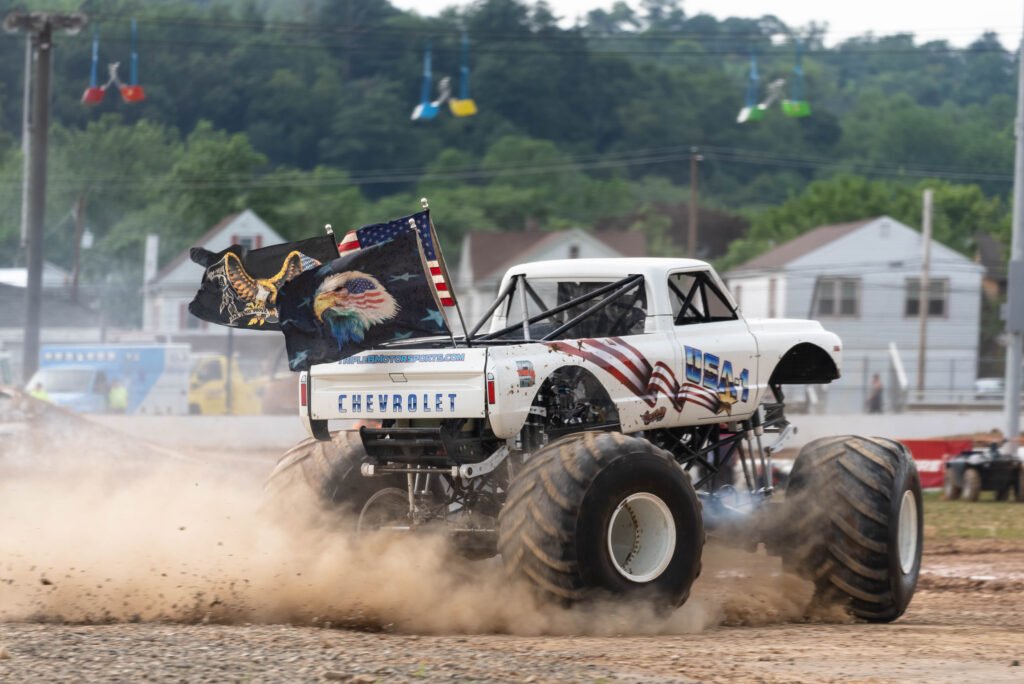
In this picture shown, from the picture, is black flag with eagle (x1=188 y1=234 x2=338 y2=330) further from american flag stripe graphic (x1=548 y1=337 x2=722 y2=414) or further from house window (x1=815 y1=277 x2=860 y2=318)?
house window (x1=815 y1=277 x2=860 y2=318)

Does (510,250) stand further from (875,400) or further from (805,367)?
(805,367)

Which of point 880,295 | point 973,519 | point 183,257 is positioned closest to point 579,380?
point 973,519

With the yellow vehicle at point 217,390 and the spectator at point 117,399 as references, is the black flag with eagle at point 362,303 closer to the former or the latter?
the spectator at point 117,399

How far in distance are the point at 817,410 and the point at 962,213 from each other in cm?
6180

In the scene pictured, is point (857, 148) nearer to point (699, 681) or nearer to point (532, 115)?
point (532, 115)

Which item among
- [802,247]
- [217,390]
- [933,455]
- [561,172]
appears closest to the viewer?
[933,455]

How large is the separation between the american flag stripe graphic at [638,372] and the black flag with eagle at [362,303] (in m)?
1.01

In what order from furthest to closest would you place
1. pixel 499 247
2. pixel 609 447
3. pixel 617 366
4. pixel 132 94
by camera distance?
pixel 499 247 < pixel 132 94 < pixel 617 366 < pixel 609 447

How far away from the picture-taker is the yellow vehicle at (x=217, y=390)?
3884 cm

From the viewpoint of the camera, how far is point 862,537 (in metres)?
10.9

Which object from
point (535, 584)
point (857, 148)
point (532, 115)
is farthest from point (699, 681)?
point (857, 148)

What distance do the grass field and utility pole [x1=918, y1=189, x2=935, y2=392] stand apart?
3208 cm

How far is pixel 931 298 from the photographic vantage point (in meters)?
62.8

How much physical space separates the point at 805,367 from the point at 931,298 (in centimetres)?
5272
